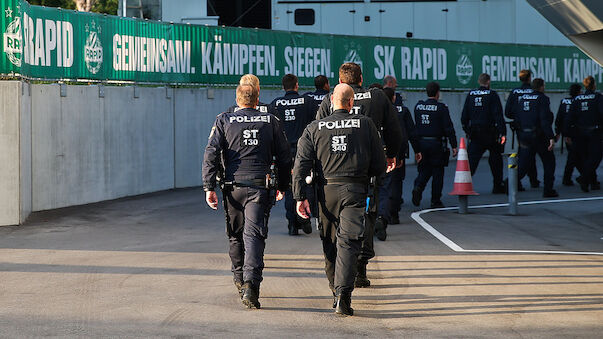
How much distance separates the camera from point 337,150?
819 cm

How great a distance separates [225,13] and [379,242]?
57.7ft

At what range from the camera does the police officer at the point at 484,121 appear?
17.7m

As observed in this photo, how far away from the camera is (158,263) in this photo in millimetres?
10734

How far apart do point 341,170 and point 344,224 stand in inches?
16.7

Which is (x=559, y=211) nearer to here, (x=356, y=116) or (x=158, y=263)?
(x=158, y=263)

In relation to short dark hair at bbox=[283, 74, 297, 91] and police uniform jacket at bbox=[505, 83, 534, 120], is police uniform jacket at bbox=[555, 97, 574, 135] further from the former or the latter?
short dark hair at bbox=[283, 74, 297, 91]

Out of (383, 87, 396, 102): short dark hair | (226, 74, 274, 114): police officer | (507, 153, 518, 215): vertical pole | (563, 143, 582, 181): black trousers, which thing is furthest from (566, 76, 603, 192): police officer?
(226, 74, 274, 114): police officer

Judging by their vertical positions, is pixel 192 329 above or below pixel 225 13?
below

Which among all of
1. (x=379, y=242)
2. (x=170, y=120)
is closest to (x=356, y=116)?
(x=379, y=242)

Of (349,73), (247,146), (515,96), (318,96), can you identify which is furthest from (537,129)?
(247,146)

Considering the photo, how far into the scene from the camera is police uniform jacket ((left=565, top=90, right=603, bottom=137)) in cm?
1886

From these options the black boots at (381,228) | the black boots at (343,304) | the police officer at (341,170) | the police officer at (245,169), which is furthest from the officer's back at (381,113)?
the black boots at (343,304)

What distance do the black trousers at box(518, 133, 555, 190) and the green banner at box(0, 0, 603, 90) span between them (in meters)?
6.01

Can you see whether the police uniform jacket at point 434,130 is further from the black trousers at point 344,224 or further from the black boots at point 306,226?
the black trousers at point 344,224
